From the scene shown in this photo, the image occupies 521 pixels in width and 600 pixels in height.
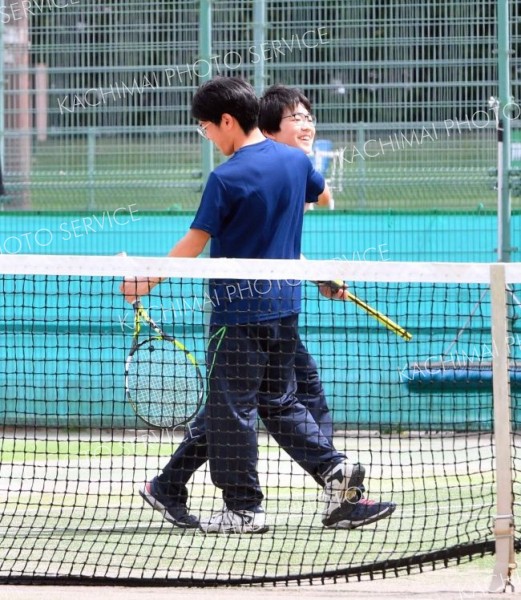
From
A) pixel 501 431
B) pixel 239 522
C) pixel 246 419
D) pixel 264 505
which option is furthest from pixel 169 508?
pixel 501 431

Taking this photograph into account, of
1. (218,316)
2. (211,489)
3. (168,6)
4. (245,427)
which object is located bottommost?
(211,489)

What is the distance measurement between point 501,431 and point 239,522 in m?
1.33

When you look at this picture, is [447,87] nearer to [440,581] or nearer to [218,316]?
[218,316]

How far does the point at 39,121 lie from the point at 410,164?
7.81 ft

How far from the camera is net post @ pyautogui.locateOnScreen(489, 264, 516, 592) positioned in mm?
4688

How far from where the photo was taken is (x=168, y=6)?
841 cm

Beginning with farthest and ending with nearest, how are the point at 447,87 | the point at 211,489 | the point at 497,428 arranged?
the point at 447,87, the point at 211,489, the point at 497,428

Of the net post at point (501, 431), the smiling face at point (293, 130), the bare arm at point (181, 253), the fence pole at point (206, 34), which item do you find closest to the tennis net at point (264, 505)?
the net post at point (501, 431)

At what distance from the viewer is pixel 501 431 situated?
4.70 m

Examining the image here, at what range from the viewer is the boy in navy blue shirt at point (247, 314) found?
17.8 ft

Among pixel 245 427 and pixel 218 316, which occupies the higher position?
pixel 218 316

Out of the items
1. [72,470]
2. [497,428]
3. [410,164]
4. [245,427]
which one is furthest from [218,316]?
[410,164]

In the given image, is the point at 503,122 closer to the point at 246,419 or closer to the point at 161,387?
the point at 161,387

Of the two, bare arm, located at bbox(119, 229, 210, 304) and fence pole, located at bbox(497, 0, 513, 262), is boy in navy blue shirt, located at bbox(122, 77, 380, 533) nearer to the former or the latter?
bare arm, located at bbox(119, 229, 210, 304)
